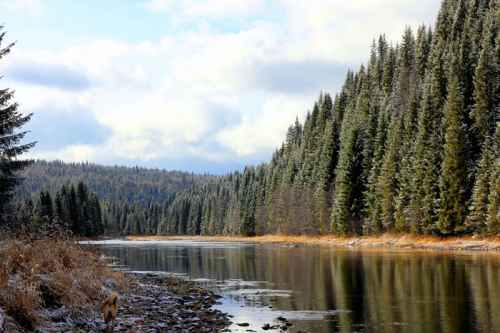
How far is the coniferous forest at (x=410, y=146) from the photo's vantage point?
69438 mm

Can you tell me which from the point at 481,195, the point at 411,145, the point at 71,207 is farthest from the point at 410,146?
the point at 71,207

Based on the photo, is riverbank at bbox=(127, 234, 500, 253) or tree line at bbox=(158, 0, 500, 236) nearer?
riverbank at bbox=(127, 234, 500, 253)

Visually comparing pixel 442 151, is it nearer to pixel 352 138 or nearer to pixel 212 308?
pixel 352 138

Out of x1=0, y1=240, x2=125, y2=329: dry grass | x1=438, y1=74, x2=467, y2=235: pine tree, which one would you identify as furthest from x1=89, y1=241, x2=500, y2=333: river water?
x1=438, y1=74, x2=467, y2=235: pine tree

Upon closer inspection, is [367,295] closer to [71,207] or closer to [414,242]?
[414,242]

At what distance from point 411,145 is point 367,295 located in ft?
186

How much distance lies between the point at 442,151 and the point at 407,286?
151 ft

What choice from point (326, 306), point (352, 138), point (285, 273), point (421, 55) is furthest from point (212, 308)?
point (421, 55)

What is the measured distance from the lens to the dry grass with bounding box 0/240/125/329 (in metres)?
16.2

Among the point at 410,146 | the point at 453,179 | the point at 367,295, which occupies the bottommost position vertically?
the point at 367,295

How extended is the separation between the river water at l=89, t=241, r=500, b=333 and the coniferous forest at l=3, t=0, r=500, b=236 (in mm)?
24440

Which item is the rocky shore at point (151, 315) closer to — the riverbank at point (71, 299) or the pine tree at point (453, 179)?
the riverbank at point (71, 299)

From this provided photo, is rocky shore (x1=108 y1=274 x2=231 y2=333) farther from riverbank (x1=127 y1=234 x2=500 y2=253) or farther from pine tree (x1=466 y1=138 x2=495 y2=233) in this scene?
pine tree (x1=466 y1=138 x2=495 y2=233)

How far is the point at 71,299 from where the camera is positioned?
768 inches
